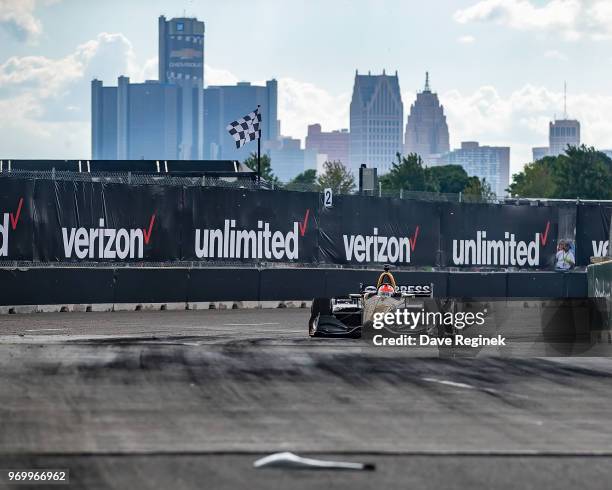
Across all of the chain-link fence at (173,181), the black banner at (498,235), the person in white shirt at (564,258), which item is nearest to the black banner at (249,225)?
the chain-link fence at (173,181)

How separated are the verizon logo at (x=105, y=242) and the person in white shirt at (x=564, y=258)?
15.5m

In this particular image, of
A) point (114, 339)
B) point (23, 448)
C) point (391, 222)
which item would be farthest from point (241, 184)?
point (23, 448)

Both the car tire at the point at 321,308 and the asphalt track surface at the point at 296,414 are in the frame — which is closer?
the asphalt track surface at the point at 296,414

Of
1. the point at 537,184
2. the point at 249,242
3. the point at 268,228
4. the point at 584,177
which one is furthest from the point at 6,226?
the point at 537,184

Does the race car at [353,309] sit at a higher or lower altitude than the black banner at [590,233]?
lower

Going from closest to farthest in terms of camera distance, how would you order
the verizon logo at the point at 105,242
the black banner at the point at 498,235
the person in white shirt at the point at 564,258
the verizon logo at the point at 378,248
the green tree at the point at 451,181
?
the verizon logo at the point at 105,242 → the verizon logo at the point at 378,248 → the black banner at the point at 498,235 → the person in white shirt at the point at 564,258 → the green tree at the point at 451,181

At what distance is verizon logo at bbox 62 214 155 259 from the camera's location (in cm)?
3300

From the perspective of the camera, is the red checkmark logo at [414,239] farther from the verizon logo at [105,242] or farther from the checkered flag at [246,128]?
the verizon logo at [105,242]

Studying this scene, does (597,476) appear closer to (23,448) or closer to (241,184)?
(23,448)

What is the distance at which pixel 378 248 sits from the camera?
→ 39.4m

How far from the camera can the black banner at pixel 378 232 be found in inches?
1524

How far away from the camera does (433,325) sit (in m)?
21.2

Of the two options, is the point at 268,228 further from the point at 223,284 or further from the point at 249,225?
the point at 223,284

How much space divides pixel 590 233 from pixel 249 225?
13.2m
